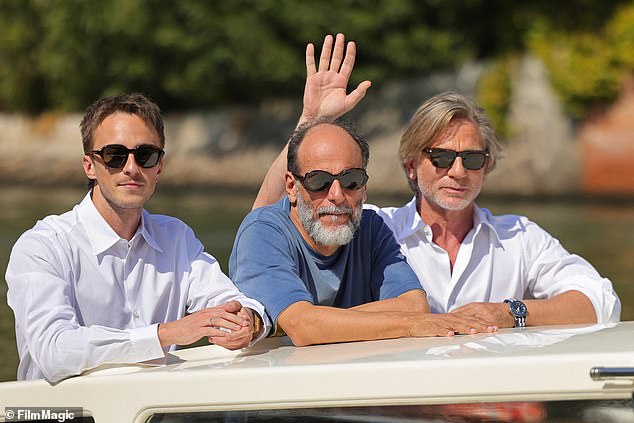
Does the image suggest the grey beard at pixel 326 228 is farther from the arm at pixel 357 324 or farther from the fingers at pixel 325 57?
the fingers at pixel 325 57

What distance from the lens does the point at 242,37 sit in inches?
828

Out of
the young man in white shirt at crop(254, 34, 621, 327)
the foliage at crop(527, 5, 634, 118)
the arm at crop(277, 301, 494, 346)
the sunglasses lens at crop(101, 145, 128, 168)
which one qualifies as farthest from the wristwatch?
the foliage at crop(527, 5, 634, 118)

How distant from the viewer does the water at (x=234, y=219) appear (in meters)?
10.4

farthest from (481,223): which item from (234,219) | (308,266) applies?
(234,219)

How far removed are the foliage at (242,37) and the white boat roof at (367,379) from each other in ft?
54.1

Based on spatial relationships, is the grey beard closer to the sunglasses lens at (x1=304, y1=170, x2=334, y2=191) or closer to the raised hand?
the sunglasses lens at (x1=304, y1=170, x2=334, y2=191)

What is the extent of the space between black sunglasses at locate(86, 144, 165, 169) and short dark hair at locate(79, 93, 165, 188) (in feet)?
0.23

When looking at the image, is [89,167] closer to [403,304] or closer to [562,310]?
[403,304]

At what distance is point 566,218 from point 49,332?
13072 mm

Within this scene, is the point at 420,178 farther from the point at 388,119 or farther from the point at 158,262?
the point at 388,119

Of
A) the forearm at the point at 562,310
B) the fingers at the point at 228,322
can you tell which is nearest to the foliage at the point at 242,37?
the forearm at the point at 562,310

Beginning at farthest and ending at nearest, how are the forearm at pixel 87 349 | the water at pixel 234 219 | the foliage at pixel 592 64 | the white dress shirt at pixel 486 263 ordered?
1. the foliage at pixel 592 64
2. the water at pixel 234 219
3. the white dress shirt at pixel 486 263
4. the forearm at pixel 87 349

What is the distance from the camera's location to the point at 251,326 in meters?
2.88

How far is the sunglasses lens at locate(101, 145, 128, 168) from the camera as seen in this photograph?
313 centimetres
